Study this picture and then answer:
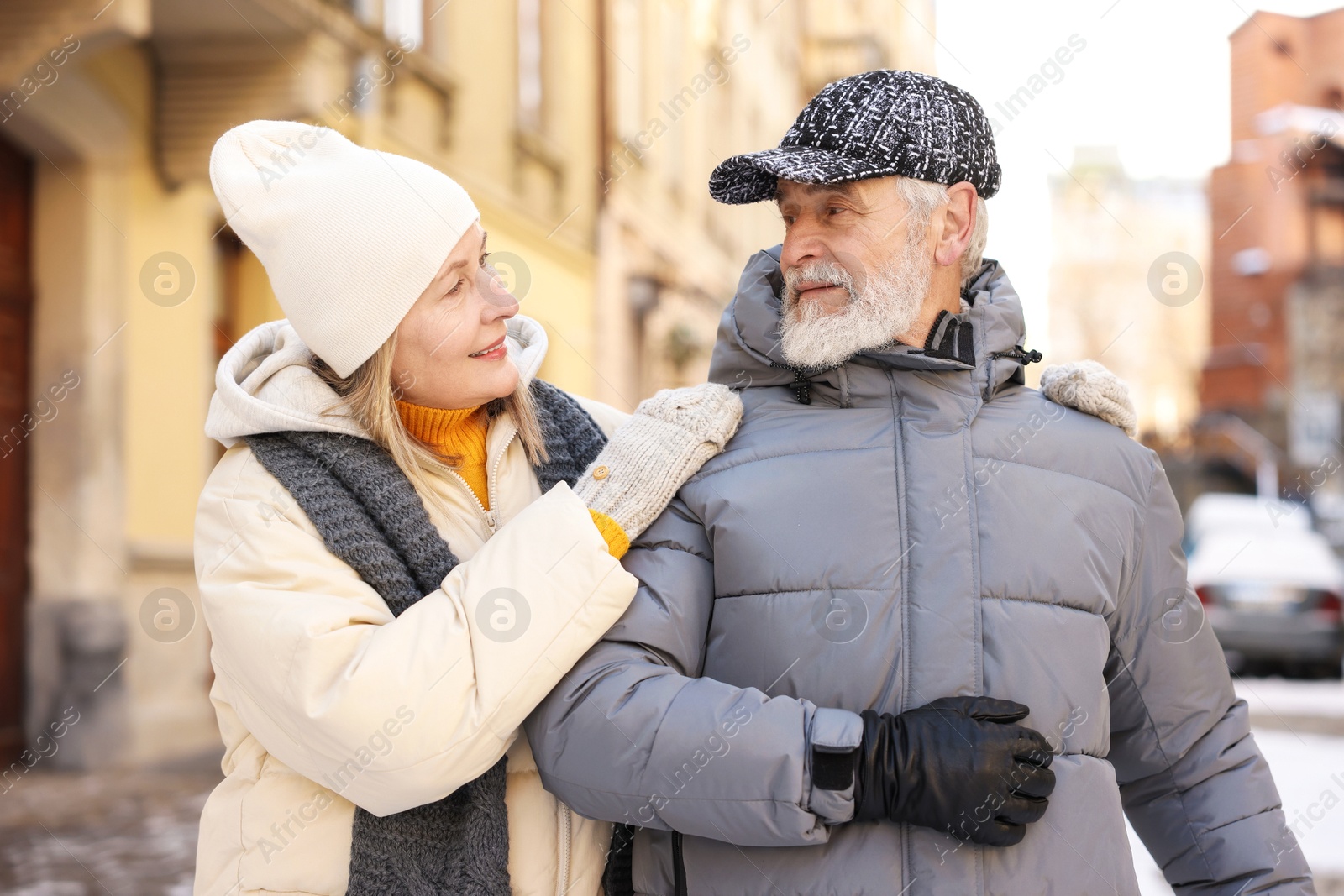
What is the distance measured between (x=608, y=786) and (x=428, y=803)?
351 millimetres

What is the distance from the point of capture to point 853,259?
224 centimetres

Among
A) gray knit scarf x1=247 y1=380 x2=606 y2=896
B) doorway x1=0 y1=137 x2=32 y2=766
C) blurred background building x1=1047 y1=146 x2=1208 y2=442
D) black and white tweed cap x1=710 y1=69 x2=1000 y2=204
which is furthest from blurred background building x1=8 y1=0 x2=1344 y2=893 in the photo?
blurred background building x1=1047 y1=146 x2=1208 y2=442

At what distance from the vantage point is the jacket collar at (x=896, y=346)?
2.13 meters

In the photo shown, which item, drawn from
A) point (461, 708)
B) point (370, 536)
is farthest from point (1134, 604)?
point (370, 536)

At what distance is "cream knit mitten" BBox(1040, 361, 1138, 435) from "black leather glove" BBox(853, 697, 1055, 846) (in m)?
0.64

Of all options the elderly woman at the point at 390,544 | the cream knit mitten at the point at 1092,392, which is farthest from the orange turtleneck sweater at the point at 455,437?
the cream knit mitten at the point at 1092,392

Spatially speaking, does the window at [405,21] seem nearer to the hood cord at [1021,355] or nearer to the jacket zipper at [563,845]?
the hood cord at [1021,355]

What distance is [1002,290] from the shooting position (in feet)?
7.50

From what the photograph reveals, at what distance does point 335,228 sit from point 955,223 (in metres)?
1.13

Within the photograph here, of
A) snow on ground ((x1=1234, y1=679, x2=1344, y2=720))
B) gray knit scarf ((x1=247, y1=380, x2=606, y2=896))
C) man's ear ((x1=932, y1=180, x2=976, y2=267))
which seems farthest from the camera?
snow on ground ((x1=1234, y1=679, x2=1344, y2=720))

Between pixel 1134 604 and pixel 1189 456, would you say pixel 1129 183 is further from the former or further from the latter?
pixel 1134 604

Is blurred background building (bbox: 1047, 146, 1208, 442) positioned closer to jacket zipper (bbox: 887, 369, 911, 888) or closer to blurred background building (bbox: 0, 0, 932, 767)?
blurred background building (bbox: 0, 0, 932, 767)

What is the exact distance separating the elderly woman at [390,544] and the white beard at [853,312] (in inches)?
7.7

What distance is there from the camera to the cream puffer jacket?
1.83m
